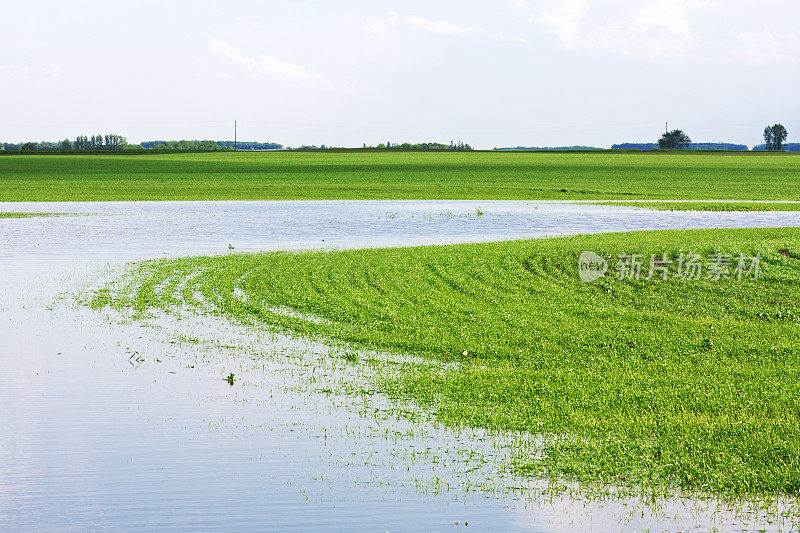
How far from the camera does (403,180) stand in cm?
8944

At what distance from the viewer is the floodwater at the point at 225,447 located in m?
8.34

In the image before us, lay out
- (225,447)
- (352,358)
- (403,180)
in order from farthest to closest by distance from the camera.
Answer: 1. (403,180)
2. (352,358)
3. (225,447)

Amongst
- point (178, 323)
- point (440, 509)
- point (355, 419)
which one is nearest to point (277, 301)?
point (178, 323)

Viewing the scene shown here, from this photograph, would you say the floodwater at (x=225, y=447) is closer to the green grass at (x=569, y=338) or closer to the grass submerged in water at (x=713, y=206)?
the green grass at (x=569, y=338)

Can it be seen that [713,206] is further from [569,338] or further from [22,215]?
[22,215]

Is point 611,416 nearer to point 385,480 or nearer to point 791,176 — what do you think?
point 385,480

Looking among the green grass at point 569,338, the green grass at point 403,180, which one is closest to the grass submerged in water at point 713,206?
the green grass at point 403,180

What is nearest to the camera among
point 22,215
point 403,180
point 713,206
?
point 22,215

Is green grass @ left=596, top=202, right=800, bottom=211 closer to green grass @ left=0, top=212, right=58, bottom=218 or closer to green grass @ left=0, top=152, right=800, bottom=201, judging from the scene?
green grass @ left=0, top=152, right=800, bottom=201

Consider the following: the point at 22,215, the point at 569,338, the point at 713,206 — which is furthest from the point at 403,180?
the point at 569,338

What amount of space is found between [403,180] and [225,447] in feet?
262

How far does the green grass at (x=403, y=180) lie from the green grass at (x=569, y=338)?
43765 mm

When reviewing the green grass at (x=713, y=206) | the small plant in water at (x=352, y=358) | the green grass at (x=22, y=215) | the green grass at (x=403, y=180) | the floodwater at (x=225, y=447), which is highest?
the green grass at (x=403, y=180)

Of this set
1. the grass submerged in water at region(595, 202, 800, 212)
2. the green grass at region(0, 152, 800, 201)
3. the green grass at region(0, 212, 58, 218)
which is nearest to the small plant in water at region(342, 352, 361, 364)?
the green grass at region(0, 212, 58, 218)
